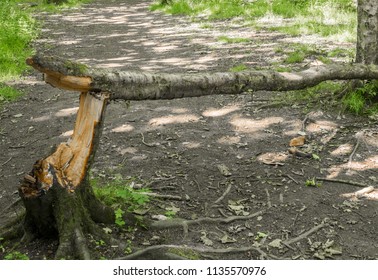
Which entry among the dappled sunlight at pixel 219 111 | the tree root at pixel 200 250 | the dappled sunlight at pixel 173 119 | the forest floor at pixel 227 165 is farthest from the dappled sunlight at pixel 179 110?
the tree root at pixel 200 250

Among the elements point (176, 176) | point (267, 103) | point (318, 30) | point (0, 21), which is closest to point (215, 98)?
point (267, 103)

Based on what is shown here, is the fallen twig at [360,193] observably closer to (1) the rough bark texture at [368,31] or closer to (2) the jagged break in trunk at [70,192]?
(2) the jagged break in trunk at [70,192]

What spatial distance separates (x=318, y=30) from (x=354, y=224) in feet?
28.6

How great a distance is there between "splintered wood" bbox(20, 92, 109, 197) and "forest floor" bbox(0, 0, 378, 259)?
55cm

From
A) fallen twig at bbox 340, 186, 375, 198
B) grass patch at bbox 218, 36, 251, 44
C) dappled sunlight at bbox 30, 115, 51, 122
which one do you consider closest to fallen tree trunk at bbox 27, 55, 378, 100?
fallen twig at bbox 340, 186, 375, 198

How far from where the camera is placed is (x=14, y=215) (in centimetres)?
411

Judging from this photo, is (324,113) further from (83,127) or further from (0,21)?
(0,21)

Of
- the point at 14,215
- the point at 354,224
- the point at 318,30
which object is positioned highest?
the point at 318,30

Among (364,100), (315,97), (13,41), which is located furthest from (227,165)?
(13,41)

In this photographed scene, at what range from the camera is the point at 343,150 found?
5.50 m

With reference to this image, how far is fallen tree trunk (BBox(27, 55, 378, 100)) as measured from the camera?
11.2 ft

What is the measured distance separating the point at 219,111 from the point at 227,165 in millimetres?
1867

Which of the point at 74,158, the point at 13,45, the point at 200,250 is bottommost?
the point at 200,250

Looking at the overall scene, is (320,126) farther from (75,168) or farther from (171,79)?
(75,168)
